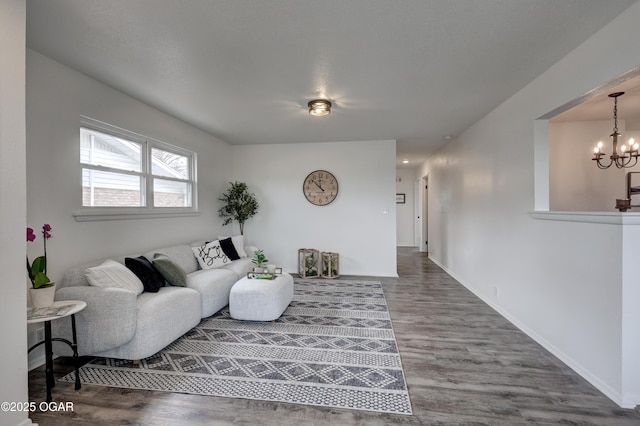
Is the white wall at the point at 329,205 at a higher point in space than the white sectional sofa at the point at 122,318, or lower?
higher

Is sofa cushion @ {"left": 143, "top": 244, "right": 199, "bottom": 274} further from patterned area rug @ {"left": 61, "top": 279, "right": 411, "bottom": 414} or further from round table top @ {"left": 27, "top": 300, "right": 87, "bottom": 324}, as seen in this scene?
round table top @ {"left": 27, "top": 300, "right": 87, "bottom": 324}

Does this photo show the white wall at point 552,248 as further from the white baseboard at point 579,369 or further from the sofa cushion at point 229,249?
the sofa cushion at point 229,249

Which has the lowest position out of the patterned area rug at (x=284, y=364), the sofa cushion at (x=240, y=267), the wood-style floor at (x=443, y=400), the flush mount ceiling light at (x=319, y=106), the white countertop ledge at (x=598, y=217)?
the wood-style floor at (x=443, y=400)

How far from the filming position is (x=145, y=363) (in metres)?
2.31

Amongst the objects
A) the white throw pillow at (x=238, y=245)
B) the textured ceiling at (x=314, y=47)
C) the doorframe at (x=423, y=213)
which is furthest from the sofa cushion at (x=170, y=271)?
the doorframe at (x=423, y=213)

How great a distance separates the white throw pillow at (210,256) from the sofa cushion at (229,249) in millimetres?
129

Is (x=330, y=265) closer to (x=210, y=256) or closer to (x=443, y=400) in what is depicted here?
(x=210, y=256)

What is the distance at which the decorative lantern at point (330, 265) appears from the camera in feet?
16.8

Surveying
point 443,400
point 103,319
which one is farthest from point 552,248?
point 103,319

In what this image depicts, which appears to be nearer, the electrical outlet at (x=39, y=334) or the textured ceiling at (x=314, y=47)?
the textured ceiling at (x=314, y=47)

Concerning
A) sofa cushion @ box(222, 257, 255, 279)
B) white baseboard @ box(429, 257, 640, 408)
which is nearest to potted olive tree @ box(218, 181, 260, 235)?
sofa cushion @ box(222, 257, 255, 279)

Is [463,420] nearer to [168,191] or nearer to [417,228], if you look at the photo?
[168,191]

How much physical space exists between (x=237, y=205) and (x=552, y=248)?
455 centimetres

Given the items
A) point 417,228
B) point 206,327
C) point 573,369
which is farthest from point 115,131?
point 417,228
